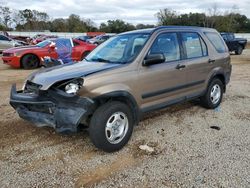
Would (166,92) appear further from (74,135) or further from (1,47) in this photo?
(1,47)

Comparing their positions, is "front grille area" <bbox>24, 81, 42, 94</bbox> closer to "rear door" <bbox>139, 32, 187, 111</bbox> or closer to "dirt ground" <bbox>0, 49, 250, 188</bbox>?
"dirt ground" <bbox>0, 49, 250, 188</bbox>

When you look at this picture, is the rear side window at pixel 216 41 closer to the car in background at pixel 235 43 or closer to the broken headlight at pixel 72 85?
the broken headlight at pixel 72 85

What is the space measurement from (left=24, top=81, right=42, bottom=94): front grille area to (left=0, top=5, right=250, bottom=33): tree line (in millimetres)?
57465

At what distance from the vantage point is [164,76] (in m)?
4.79

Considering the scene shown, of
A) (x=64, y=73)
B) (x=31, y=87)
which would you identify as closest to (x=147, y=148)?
(x=64, y=73)

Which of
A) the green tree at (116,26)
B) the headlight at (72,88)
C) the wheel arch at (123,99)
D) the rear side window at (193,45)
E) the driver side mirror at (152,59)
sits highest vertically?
the green tree at (116,26)

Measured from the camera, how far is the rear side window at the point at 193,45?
212 inches

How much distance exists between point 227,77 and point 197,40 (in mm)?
1444

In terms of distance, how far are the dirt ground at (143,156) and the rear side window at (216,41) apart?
4.96ft

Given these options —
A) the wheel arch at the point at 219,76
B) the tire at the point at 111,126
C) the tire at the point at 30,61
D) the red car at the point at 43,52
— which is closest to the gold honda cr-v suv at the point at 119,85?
the tire at the point at 111,126

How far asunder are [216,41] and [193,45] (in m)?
1.03

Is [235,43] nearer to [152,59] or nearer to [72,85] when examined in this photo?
[152,59]

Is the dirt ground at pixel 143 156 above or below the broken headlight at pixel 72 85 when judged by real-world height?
below

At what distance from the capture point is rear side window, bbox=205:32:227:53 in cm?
613
